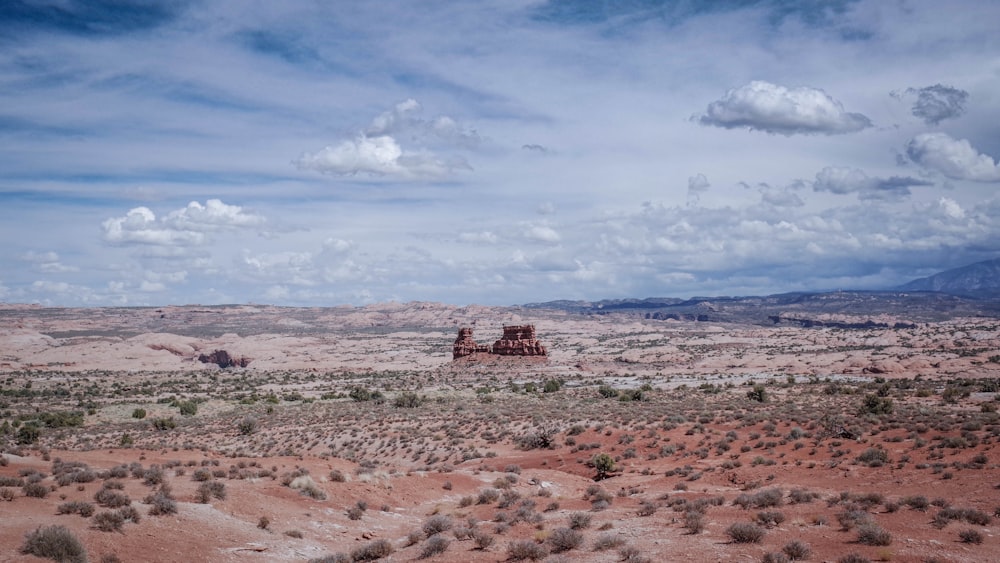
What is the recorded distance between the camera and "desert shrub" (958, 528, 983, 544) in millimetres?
11891

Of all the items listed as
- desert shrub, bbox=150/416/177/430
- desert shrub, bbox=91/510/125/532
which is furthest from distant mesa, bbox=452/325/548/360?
desert shrub, bbox=91/510/125/532

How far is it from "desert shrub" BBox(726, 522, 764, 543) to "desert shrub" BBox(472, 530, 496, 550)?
5.52 metres

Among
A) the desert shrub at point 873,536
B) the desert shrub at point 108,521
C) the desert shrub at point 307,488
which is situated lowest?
the desert shrub at point 307,488

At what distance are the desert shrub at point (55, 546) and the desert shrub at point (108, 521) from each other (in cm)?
159

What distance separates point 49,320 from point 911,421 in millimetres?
213233

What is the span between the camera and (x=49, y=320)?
178125mm

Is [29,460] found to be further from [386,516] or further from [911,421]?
[911,421]

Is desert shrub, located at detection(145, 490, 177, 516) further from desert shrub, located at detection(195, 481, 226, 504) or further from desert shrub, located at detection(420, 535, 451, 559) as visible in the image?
desert shrub, located at detection(420, 535, 451, 559)

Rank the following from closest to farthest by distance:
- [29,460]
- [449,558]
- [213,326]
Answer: [449,558] < [29,460] < [213,326]

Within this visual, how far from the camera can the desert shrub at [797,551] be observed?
11.6 meters

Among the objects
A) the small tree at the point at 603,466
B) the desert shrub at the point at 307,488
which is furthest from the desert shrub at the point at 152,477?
the small tree at the point at 603,466

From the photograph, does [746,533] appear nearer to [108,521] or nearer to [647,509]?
[647,509]

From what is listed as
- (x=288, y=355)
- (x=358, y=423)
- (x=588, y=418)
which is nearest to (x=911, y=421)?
(x=588, y=418)

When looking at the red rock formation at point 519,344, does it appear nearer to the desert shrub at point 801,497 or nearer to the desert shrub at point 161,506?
the desert shrub at point 801,497
